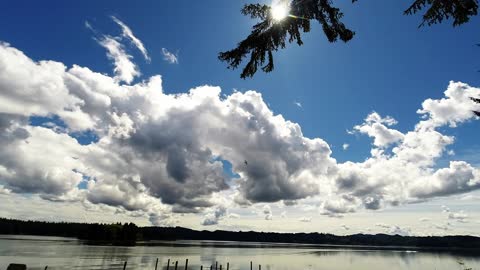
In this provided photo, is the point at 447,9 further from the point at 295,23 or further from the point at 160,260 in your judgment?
the point at 160,260

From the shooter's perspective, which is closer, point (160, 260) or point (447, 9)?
point (447, 9)

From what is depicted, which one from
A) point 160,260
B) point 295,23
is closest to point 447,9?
point 295,23

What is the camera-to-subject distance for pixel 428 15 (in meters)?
5.74

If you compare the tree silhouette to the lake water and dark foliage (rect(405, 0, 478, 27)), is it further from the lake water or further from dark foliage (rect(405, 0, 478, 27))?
the lake water

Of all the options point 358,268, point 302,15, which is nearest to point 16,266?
point 302,15

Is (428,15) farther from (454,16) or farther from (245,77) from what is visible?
(245,77)

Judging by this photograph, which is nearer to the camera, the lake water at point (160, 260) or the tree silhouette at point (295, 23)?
the tree silhouette at point (295, 23)

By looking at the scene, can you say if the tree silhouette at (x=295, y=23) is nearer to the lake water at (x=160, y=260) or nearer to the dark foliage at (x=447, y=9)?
the dark foliage at (x=447, y=9)

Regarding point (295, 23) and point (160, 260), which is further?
point (160, 260)

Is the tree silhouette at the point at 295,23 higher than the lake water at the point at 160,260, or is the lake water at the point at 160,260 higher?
the tree silhouette at the point at 295,23

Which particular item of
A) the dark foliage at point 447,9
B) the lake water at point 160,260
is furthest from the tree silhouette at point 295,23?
the lake water at point 160,260

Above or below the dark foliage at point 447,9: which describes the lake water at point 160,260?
below

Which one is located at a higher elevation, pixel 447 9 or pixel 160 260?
pixel 447 9

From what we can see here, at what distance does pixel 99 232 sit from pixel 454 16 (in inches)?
6724
